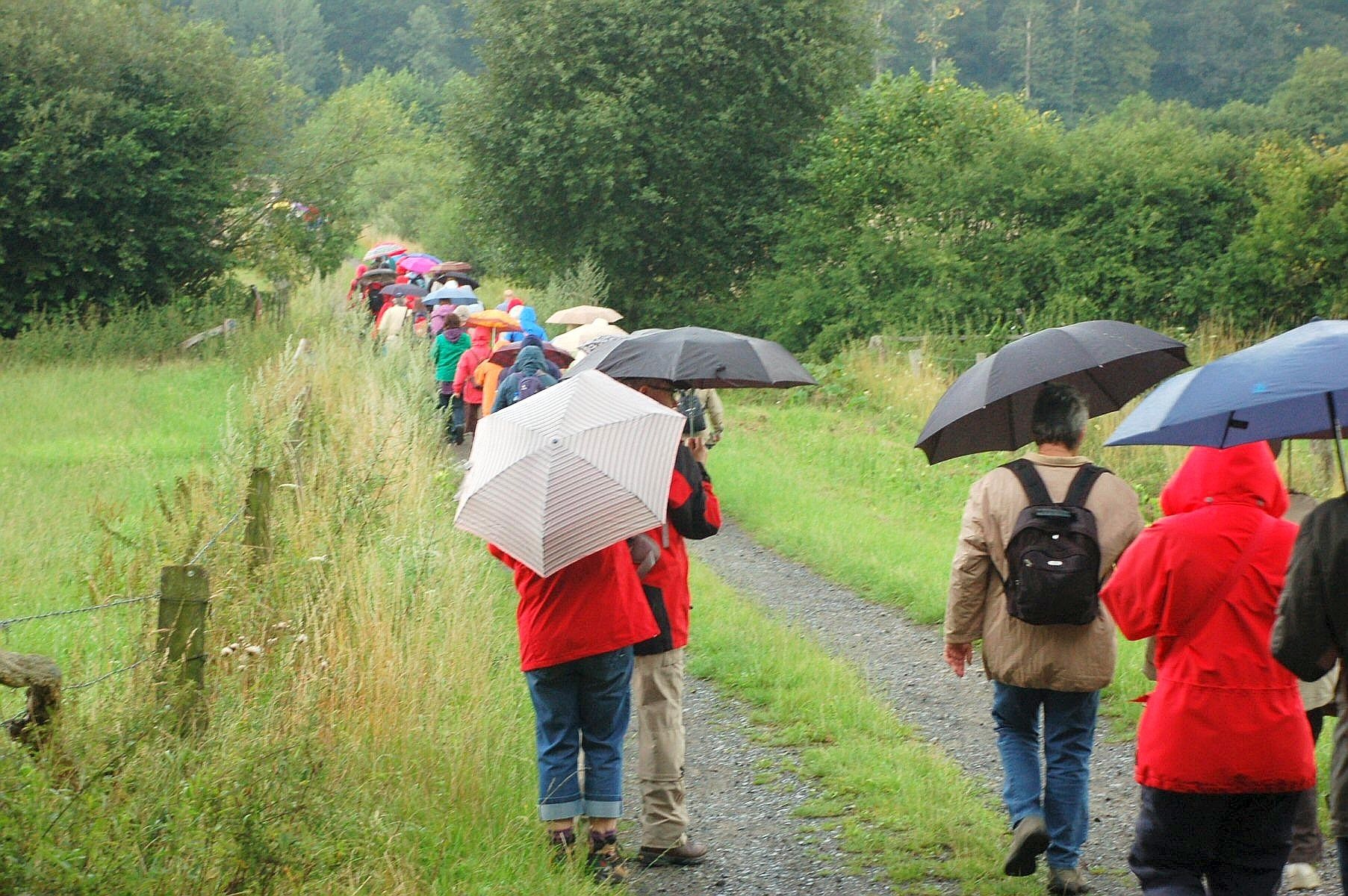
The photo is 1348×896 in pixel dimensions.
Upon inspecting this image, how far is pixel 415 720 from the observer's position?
214 inches

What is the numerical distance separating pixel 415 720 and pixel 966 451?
2.44m

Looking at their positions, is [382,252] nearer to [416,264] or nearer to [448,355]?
[416,264]

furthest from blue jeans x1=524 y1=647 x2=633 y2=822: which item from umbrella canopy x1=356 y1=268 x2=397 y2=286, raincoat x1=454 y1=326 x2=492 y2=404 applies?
umbrella canopy x1=356 y1=268 x2=397 y2=286

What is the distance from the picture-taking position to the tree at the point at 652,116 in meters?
27.5

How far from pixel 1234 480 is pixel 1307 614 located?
0.56 meters

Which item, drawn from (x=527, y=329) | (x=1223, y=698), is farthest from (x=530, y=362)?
(x=1223, y=698)

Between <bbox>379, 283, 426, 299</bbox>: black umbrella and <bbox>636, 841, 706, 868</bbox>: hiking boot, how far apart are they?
1610 centimetres

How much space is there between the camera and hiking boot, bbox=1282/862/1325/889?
4.94m

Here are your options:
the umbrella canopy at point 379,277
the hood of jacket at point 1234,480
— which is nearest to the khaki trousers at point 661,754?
the hood of jacket at point 1234,480

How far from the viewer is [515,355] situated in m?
11.5

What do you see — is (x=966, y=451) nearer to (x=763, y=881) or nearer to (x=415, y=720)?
(x=763, y=881)


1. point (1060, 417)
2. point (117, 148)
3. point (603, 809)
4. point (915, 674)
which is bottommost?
point (915, 674)

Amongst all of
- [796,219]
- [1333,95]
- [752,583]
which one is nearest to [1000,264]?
[796,219]

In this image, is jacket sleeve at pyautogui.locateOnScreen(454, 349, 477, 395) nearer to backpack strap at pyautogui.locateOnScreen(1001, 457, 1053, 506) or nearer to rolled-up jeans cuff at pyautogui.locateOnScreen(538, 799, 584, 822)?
rolled-up jeans cuff at pyautogui.locateOnScreen(538, 799, 584, 822)
